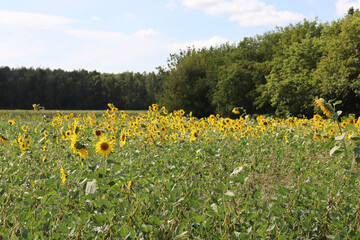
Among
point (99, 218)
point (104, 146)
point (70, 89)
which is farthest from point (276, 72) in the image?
point (70, 89)

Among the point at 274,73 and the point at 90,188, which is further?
the point at 274,73

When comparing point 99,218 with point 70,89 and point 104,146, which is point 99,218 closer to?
point 104,146

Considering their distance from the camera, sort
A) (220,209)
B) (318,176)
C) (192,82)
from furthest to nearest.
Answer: (192,82), (318,176), (220,209)

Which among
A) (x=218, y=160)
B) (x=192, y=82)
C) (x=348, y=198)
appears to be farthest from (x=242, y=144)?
(x=192, y=82)

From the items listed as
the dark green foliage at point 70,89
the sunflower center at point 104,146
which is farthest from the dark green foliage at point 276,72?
the dark green foliage at point 70,89

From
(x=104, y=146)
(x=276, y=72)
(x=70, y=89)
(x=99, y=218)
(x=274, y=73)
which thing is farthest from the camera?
(x=70, y=89)

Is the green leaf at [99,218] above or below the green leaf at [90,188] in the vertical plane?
below

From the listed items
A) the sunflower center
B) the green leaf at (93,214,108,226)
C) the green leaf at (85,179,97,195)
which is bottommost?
the green leaf at (93,214,108,226)

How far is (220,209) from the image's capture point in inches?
98.1

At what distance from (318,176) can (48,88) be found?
247ft

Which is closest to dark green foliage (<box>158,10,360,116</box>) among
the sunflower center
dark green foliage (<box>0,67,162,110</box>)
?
the sunflower center

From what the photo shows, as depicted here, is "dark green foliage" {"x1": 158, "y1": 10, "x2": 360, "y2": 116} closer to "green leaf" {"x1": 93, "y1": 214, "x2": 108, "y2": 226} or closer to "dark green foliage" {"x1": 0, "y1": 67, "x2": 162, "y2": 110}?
"green leaf" {"x1": 93, "y1": 214, "x2": 108, "y2": 226}

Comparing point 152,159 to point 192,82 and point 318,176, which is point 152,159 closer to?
point 318,176

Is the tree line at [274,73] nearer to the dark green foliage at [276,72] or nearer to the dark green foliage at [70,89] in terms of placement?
the dark green foliage at [276,72]
